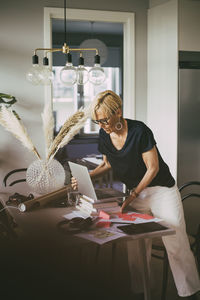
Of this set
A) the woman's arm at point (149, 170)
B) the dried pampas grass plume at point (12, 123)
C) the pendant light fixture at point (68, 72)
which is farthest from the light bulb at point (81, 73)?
the woman's arm at point (149, 170)

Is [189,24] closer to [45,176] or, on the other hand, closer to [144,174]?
[144,174]

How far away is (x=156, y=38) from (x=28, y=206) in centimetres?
281

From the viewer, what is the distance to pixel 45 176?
7.13 feet

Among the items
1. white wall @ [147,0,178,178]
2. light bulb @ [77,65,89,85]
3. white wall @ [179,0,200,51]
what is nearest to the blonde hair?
light bulb @ [77,65,89,85]

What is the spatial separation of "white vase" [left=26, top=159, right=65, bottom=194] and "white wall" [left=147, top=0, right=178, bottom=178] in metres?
1.79

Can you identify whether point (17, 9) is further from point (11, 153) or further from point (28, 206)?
point (28, 206)

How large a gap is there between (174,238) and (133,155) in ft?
1.81

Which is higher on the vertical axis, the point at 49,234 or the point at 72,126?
the point at 72,126

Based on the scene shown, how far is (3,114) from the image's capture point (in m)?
2.01

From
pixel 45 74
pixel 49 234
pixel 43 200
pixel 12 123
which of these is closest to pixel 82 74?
pixel 45 74

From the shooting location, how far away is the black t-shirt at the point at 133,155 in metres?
2.07

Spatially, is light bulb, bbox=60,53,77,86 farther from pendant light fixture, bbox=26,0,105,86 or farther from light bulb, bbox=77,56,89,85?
light bulb, bbox=77,56,89,85

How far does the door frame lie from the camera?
152 inches

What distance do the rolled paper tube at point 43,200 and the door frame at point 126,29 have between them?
2.01m
